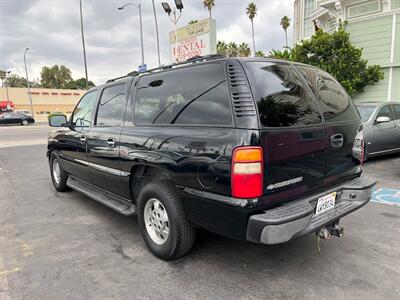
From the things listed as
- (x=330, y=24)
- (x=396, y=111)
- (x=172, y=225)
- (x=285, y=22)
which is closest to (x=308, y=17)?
(x=330, y=24)

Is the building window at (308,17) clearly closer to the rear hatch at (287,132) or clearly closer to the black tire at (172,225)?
the rear hatch at (287,132)

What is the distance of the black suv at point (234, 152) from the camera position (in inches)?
95.8

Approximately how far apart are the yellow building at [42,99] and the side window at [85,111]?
6196cm

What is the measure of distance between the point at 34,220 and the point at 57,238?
93cm

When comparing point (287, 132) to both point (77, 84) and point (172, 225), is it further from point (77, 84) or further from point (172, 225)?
point (77, 84)

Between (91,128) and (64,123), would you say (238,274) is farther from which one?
(64,123)

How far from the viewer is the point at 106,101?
4.25 meters

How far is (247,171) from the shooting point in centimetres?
238

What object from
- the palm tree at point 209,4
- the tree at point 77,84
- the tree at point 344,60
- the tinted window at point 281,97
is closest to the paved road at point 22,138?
the tree at point 344,60

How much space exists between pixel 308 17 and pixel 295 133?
1987 cm

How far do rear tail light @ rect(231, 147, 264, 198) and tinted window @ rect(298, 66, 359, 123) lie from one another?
102 cm

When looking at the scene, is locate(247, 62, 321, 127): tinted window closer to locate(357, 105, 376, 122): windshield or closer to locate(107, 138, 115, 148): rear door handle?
locate(107, 138, 115, 148): rear door handle

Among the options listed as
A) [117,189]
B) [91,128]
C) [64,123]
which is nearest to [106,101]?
A: [91,128]

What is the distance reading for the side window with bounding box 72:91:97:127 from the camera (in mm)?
4590
